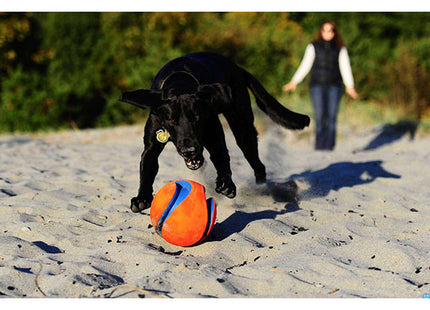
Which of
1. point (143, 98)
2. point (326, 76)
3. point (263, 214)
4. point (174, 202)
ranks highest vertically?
point (326, 76)

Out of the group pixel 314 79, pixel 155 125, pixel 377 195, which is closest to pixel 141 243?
pixel 155 125

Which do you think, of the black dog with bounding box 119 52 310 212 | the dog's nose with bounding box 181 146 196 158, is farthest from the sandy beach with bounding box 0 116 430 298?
the dog's nose with bounding box 181 146 196 158

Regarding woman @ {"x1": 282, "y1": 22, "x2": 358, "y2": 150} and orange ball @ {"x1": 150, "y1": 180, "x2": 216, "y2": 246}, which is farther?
woman @ {"x1": 282, "y1": 22, "x2": 358, "y2": 150}

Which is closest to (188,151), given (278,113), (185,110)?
(185,110)

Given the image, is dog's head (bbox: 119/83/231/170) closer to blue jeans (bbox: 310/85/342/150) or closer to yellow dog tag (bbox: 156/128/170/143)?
yellow dog tag (bbox: 156/128/170/143)

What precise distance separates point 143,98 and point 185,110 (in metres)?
0.32

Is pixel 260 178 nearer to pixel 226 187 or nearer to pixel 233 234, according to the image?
pixel 226 187

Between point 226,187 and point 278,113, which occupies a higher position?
point 278,113

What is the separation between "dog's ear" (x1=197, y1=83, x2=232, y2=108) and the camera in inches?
160

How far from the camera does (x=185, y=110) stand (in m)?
3.95

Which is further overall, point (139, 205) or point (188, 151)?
point (139, 205)

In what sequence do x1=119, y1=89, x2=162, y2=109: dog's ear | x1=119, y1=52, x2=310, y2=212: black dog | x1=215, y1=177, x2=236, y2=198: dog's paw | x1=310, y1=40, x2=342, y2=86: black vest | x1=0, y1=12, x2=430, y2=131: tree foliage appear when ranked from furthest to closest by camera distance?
x1=0, y1=12, x2=430, y2=131: tree foliage, x1=310, y1=40, x2=342, y2=86: black vest, x1=215, y1=177, x2=236, y2=198: dog's paw, x1=119, y1=52, x2=310, y2=212: black dog, x1=119, y1=89, x2=162, y2=109: dog's ear

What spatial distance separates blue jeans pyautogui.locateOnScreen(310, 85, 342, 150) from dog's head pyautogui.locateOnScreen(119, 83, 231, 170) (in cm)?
464

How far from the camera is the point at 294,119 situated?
5.33 m
